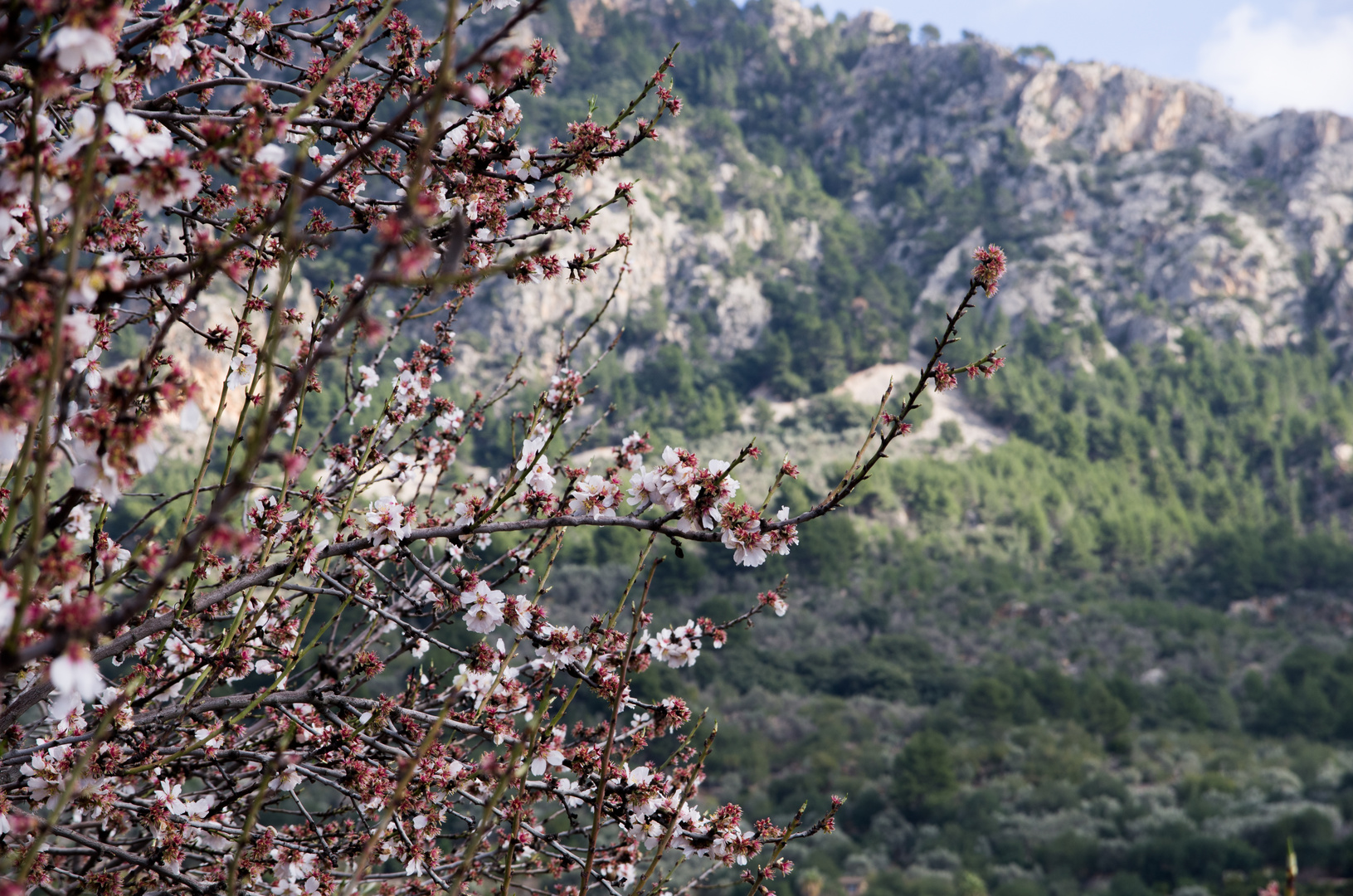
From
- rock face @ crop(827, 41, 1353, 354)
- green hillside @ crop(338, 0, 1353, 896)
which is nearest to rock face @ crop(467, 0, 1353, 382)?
rock face @ crop(827, 41, 1353, 354)

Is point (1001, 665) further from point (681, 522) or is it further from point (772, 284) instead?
point (772, 284)

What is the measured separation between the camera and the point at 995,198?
63469 mm

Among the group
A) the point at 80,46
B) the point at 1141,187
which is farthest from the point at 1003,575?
the point at 1141,187

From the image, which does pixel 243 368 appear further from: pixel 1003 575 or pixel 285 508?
pixel 1003 575

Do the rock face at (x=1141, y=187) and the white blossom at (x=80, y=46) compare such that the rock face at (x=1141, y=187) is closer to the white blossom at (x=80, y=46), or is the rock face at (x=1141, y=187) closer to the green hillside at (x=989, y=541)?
the green hillside at (x=989, y=541)

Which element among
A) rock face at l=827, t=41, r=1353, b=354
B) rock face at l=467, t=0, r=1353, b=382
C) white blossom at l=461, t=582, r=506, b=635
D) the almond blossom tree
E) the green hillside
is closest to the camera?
the almond blossom tree

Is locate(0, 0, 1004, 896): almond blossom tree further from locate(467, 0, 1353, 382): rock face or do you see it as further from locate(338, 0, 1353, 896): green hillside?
locate(467, 0, 1353, 382): rock face

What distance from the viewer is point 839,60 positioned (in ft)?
254

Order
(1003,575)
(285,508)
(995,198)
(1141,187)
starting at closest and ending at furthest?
(285,508) < (1003,575) < (1141,187) < (995,198)

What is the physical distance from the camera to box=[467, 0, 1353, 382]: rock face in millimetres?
53594

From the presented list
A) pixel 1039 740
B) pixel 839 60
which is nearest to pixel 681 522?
pixel 1039 740

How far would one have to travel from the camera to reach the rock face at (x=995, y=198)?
53.6 meters

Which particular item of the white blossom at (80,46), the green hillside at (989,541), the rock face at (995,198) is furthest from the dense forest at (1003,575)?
the white blossom at (80,46)

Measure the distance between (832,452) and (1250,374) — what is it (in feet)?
72.4
